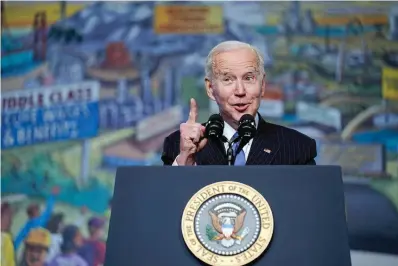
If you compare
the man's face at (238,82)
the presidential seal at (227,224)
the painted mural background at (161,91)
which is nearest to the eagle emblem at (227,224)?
the presidential seal at (227,224)

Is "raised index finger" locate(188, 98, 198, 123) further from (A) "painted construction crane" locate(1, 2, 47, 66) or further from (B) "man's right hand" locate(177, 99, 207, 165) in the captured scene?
(A) "painted construction crane" locate(1, 2, 47, 66)

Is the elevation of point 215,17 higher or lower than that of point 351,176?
higher

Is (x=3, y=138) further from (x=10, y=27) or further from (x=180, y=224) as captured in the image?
(x=180, y=224)

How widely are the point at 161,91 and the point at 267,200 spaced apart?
2663mm

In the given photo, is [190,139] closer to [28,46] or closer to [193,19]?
[193,19]

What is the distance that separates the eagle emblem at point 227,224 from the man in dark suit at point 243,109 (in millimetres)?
295

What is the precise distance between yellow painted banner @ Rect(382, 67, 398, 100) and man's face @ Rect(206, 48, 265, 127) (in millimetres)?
2353

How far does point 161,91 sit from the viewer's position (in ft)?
13.1

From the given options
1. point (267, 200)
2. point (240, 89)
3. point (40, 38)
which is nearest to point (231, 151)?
point (240, 89)

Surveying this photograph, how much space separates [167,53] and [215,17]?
1.22 ft

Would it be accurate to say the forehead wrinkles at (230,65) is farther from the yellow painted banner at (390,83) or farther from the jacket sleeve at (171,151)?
the yellow painted banner at (390,83)

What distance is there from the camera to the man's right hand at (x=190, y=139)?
1.60m

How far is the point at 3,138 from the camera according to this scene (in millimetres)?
4020

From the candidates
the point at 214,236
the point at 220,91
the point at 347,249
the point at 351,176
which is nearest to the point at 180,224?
the point at 214,236
